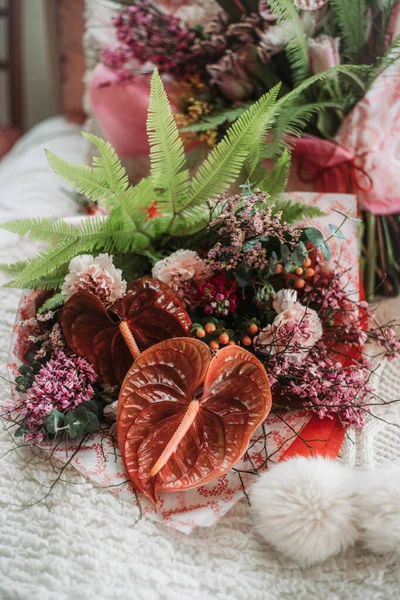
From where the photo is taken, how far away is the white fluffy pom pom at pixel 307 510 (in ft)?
1.79

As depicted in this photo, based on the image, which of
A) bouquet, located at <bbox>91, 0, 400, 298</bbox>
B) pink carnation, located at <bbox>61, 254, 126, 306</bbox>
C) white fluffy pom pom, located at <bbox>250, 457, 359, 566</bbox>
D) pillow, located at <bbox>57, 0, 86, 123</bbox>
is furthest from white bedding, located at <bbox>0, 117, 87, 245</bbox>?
white fluffy pom pom, located at <bbox>250, 457, 359, 566</bbox>

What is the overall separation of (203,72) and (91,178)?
44 centimetres

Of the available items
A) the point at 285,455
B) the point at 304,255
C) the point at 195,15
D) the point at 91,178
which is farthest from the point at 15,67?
the point at 285,455

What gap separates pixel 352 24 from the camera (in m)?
0.86

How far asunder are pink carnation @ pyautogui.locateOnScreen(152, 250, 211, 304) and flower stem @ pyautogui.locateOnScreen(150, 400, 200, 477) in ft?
0.54

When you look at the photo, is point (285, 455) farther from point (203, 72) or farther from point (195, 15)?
point (195, 15)

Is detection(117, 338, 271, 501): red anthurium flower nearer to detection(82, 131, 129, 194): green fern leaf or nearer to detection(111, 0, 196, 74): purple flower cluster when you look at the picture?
detection(82, 131, 129, 194): green fern leaf

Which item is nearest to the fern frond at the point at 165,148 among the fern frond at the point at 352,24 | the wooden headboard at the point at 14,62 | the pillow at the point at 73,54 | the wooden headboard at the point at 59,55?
the fern frond at the point at 352,24

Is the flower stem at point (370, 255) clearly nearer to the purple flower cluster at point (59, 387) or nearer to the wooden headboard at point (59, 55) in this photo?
the purple flower cluster at point (59, 387)

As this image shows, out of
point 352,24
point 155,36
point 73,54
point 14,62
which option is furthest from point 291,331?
point 14,62

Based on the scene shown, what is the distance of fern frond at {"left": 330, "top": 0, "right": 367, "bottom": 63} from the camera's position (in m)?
0.84

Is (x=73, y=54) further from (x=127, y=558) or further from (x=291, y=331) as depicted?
(x=127, y=558)

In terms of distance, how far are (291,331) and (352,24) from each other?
0.51 m

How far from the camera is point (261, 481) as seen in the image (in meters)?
0.60
